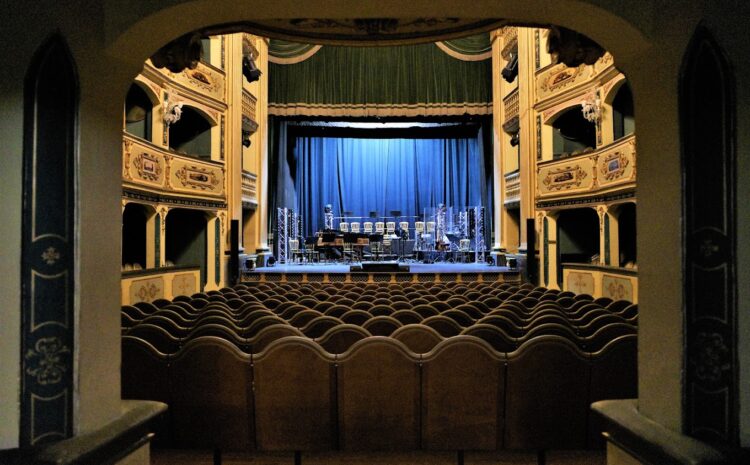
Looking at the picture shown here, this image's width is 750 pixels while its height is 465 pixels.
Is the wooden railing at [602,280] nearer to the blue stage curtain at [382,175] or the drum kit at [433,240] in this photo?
the drum kit at [433,240]

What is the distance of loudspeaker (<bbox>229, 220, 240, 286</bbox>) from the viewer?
40.0ft

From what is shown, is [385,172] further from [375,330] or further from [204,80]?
[375,330]

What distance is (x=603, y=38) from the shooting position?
2.02 meters

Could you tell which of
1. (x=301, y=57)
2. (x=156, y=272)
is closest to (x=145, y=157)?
(x=156, y=272)

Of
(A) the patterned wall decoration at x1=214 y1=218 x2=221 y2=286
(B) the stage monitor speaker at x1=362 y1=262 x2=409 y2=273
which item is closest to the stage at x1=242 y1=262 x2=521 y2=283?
(B) the stage monitor speaker at x1=362 y1=262 x2=409 y2=273

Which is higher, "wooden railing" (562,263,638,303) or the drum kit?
the drum kit

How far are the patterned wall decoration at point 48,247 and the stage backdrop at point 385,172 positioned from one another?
1773cm

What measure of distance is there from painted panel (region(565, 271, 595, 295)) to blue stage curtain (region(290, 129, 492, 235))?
8804mm

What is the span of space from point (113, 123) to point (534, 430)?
7.74 feet

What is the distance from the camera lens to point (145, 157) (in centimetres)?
998

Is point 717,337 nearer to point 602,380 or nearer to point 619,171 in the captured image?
point 602,380

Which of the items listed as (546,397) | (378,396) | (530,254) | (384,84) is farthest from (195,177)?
(546,397)

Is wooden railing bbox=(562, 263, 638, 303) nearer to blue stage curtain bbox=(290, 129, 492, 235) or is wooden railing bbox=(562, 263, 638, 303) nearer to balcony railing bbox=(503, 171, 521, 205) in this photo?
balcony railing bbox=(503, 171, 521, 205)

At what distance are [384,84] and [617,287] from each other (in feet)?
30.3
